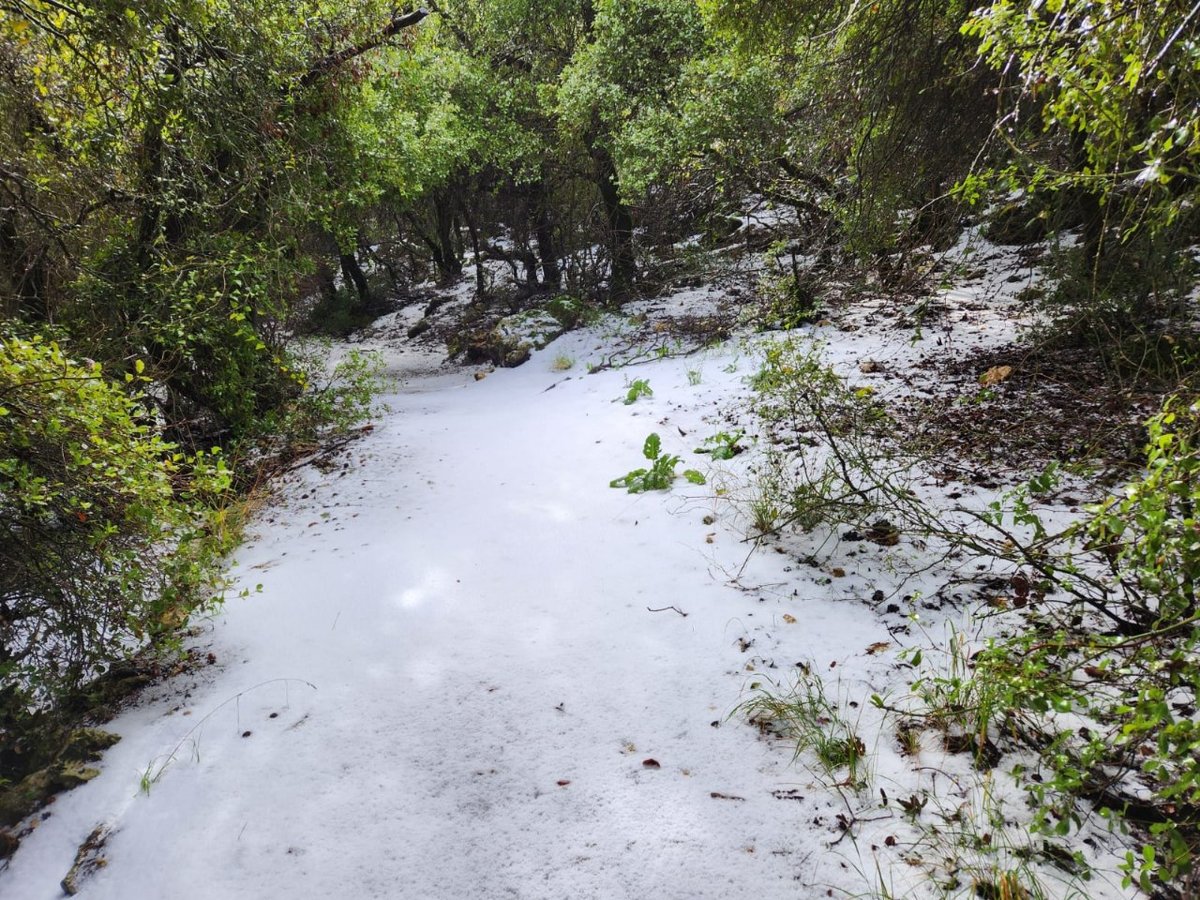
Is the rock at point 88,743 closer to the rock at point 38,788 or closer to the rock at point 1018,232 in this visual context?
the rock at point 38,788

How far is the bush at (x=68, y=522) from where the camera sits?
237 centimetres

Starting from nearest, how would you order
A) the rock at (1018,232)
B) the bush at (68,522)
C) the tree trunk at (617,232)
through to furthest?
the bush at (68,522) → the rock at (1018,232) → the tree trunk at (617,232)

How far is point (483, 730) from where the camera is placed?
8.48 feet

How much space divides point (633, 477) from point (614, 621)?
5.57 ft

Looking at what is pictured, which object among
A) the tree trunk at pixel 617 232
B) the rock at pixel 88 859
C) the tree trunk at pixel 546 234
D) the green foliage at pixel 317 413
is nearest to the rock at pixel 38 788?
the rock at pixel 88 859

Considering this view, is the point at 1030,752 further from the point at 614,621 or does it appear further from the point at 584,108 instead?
the point at 584,108

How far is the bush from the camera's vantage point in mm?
2373

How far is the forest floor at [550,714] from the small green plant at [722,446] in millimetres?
106

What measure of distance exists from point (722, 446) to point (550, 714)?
9.74 feet

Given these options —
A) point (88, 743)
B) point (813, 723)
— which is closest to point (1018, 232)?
point (813, 723)

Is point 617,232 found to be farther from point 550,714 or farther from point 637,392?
point 550,714

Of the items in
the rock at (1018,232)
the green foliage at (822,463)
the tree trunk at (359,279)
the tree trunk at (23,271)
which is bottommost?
the green foliage at (822,463)

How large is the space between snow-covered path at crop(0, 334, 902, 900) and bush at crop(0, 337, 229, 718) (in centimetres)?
44

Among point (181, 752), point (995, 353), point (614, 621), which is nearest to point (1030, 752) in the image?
point (614, 621)
